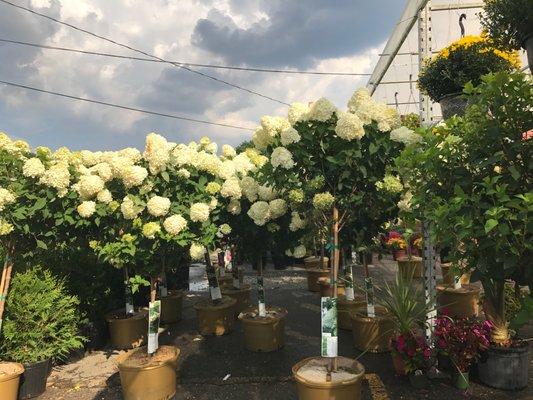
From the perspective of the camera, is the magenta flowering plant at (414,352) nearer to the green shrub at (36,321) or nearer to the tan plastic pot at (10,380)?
the green shrub at (36,321)

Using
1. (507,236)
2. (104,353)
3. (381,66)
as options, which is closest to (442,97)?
(507,236)

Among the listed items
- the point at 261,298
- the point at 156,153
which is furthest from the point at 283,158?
the point at 261,298

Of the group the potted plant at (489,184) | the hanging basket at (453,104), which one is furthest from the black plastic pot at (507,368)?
the hanging basket at (453,104)

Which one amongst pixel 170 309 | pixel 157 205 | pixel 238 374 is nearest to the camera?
pixel 157 205

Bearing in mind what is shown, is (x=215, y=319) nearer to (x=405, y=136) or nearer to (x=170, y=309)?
(x=170, y=309)

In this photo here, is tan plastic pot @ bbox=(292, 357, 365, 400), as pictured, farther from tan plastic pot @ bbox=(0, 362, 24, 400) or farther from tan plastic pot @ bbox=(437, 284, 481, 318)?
tan plastic pot @ bbox=(437, 284, 481, 318)

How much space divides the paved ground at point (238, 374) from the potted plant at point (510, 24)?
10.8 feet

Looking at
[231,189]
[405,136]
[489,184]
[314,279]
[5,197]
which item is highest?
[405,136]

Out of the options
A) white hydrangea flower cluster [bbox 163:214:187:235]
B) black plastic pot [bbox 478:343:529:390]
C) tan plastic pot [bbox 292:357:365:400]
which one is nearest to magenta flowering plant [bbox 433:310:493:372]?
black plastic pot [bbox 478:343:529:390]

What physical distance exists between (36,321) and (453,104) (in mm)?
5219

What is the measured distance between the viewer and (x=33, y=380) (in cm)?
463

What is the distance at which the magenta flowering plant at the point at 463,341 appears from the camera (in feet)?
14.0

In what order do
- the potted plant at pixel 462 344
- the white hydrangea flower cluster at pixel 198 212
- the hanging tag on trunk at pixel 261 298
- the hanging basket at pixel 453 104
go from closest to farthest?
the hanging basket at pixel 453 104 → the potted plant at pixel 462 344 → the white hydrangea flower cluster at pixel 198 212 → the hanging tag on trunk at pixel 261 298

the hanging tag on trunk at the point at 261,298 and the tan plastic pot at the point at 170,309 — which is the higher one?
the hanging tag on trunk at the point at 261,298
